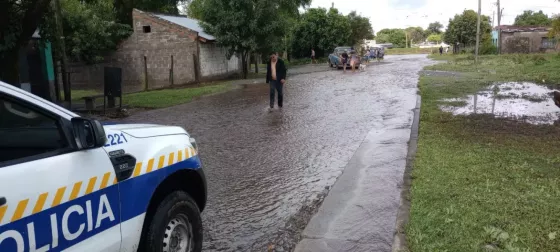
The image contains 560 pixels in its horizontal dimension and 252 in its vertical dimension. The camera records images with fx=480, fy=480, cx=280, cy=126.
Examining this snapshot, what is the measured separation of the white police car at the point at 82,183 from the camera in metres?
2.27

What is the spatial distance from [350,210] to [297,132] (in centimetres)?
480

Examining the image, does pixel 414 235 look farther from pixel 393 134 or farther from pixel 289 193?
pixel 393 134

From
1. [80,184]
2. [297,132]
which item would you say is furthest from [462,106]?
[80,184]

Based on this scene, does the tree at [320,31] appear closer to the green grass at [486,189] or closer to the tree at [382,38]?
the green grass at [486,189]

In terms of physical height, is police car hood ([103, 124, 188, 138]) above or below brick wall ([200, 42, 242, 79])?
below

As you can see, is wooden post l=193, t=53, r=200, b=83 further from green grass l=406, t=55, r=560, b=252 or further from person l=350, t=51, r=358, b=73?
green grass l=406, t=55, r=560, b=252

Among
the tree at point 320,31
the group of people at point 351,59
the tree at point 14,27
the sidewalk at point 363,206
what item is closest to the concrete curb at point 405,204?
the sidewalk at point 363,206

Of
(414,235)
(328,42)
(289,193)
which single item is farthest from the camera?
(328,42)

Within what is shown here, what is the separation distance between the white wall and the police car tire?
74.3ft

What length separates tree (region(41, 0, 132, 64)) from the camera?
2281cm

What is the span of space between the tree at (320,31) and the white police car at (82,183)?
139 feet

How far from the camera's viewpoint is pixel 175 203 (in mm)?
3416

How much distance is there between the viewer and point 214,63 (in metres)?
27.5

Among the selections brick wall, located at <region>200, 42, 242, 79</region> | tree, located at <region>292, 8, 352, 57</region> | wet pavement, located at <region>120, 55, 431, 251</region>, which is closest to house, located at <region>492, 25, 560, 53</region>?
tree, located at <region>292, 8, 352, 57</region>
